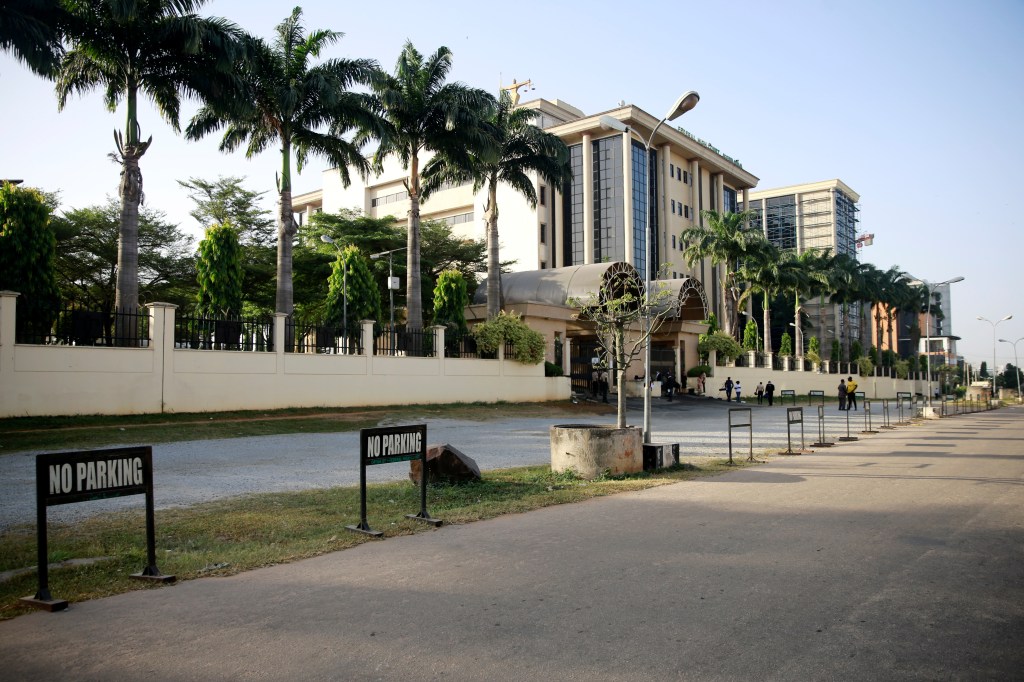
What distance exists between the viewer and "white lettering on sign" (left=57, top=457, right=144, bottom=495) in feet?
16.0

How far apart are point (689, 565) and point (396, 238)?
43.4 m

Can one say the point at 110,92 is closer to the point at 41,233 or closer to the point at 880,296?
the point at 41,233

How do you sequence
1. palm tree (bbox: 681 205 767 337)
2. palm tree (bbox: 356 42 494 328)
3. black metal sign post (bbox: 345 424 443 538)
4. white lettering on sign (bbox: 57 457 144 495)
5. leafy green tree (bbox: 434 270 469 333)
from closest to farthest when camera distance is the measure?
white lettering on sign (bbox: 57 457 144 495) < black metal sign post (bbox: 345 424 443 538) < palm tree (bbox: 356 42 494 328) < leafy green tree (bbox: 434 270 469 333) < palm tree (bbox: 681 205 767 337)

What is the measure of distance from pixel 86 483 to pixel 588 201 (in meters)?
63.5

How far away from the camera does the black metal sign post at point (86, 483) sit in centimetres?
477

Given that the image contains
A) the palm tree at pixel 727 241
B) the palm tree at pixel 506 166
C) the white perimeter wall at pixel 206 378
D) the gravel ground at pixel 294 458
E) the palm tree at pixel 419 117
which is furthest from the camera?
the palm tree at pixel 727 241

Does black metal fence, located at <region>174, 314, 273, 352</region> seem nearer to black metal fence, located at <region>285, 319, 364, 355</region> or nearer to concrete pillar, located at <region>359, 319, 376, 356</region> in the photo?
black metal fence, located at <region>285, 319, 364, 355</region>

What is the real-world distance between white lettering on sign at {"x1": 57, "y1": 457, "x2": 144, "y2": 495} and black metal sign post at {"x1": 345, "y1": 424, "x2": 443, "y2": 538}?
203 centimetres

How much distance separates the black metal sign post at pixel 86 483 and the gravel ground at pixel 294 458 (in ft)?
10.5

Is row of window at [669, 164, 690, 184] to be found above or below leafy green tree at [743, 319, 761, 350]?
above

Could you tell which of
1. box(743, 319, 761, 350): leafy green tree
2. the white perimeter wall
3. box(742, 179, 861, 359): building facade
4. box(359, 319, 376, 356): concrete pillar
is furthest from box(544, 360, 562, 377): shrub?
box(742, 179, 861, 359): building facade

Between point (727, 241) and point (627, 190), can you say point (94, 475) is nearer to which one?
point (727, 241)

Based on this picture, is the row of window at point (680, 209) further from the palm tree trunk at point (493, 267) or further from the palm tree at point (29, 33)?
the palm tree at point (29, 33)

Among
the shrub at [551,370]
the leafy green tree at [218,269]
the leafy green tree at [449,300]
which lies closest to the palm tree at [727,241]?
the shrub at [551,370]
